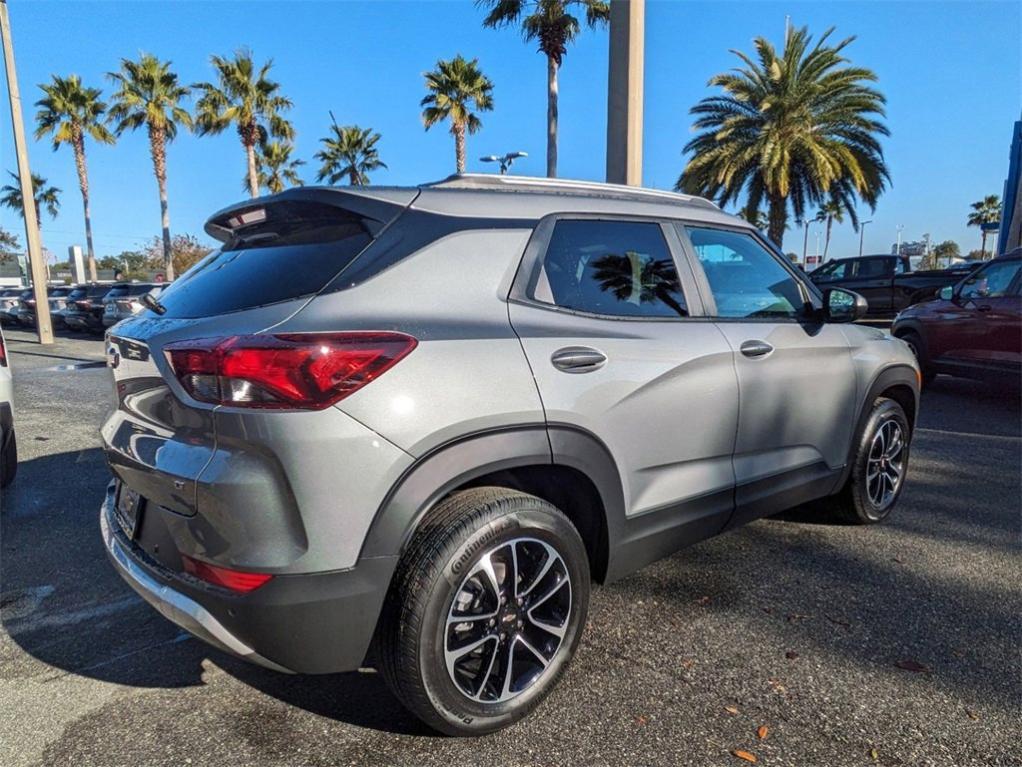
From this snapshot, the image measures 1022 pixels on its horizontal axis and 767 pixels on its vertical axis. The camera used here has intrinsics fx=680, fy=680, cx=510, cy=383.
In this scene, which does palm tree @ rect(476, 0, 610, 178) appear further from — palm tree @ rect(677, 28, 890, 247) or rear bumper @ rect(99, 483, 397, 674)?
rear bumper @ rect(99, 483, 397, 674)

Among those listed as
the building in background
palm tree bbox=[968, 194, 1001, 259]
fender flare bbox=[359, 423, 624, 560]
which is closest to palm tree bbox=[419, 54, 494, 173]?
the building in background

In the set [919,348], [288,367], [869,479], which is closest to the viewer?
[288,367]

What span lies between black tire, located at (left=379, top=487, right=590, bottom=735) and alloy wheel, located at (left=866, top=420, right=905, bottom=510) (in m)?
2.41

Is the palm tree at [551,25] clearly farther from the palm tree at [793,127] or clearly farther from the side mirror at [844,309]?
the side mirror at [844,309]

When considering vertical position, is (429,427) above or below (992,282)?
below

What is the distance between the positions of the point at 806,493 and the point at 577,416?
5.67 ft

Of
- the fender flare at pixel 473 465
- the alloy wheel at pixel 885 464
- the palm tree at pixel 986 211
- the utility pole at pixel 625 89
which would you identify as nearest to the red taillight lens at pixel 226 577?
the fender flare at pixel 473 465

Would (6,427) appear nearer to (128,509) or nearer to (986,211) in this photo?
(128,509)

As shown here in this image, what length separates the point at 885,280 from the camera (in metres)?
17.8

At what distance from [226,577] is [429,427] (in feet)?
2.31

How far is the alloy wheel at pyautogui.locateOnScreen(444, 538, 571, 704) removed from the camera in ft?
7.02

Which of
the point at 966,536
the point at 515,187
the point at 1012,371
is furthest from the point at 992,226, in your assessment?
the point at 515,187

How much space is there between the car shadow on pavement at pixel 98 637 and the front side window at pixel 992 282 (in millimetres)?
7496

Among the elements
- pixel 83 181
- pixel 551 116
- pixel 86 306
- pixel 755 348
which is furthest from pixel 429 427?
pixel 83 181
